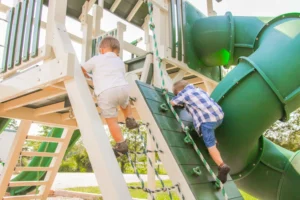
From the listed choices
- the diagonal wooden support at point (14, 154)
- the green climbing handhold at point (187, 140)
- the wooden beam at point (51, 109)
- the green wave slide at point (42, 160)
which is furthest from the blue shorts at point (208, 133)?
the green wave slide at point (42, 160)

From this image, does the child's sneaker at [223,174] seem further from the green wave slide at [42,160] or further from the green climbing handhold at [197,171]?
the green wave slide at [42,160]

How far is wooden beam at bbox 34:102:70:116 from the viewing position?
395 cm

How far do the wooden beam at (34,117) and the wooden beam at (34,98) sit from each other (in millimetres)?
212

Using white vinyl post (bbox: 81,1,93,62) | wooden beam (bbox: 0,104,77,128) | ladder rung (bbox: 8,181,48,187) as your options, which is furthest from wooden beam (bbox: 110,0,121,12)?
ladder rung (bbox: 8,181,48,187)

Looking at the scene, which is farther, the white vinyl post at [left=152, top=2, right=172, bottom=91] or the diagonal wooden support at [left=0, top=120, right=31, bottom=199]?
the diagonal wooden support at [left=0, top=120, right=31, bottom=199]

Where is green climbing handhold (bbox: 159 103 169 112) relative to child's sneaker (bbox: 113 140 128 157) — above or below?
above

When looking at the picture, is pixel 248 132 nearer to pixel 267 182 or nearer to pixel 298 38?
pixel 298 38

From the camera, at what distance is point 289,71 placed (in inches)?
87.1

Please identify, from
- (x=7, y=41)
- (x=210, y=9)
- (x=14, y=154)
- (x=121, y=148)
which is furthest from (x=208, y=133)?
(x=14, y=154)

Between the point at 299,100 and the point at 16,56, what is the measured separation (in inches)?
106

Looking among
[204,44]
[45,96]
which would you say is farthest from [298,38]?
[45,96]

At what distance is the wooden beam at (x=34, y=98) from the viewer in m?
2.97

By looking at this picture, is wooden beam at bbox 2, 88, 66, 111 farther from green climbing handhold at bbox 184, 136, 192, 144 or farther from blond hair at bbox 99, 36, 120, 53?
green climbing handhold at bbox 184, 136, 192, 144

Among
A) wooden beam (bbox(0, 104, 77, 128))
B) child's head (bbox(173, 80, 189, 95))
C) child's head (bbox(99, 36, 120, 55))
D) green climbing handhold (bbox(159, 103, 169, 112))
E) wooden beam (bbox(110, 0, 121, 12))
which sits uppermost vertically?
wooden beam (bbox(110, 0, 121, 12))
